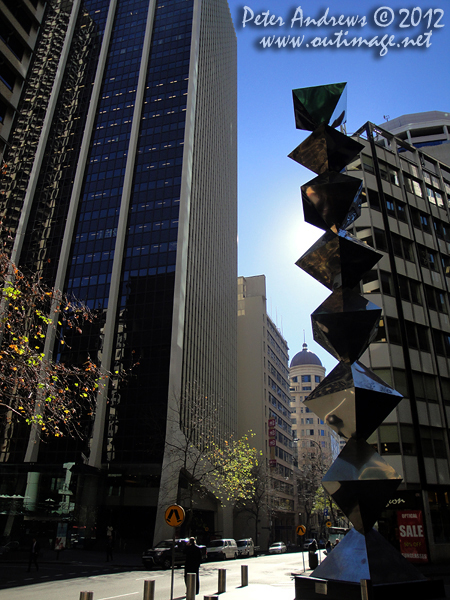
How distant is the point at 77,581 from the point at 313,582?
12.9m

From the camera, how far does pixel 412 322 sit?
28.6 meters

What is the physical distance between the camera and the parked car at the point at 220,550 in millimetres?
33062

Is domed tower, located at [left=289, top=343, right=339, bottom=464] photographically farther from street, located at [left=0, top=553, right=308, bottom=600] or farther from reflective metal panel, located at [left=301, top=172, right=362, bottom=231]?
reflective metal panel, located at [left=301, top=172, right=362, bottom=231]

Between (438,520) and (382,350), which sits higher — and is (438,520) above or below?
below

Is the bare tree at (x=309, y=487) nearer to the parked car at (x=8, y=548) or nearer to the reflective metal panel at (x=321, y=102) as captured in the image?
the parked car at (x=8, y=548)

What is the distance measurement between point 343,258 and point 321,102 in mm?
4354

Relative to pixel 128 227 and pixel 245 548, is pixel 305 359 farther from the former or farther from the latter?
pixel 245 548

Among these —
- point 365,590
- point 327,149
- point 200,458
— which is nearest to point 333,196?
point 327,149

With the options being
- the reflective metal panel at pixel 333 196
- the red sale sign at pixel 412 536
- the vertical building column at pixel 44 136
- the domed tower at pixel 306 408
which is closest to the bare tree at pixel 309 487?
the domed tower at pixel 306 408

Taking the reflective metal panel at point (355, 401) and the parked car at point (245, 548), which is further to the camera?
the parked car at point (245, 548)

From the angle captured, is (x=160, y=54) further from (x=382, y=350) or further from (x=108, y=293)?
(x=382, y=350)

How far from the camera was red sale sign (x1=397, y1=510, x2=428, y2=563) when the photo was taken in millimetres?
23344

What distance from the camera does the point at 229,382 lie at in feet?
239

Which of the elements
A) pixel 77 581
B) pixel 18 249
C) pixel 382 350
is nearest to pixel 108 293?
pixel 18 249
